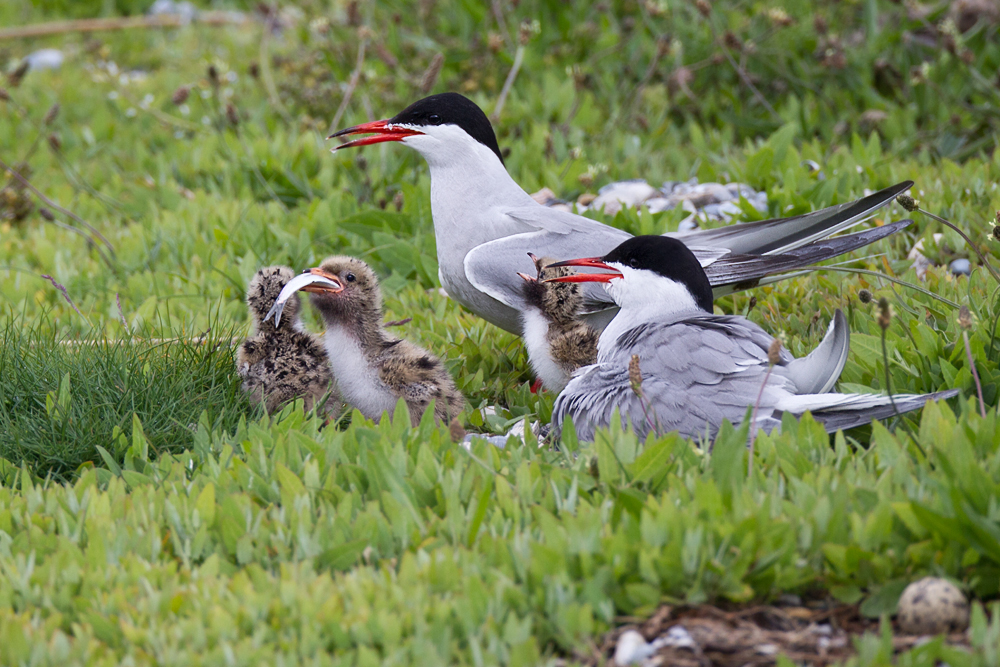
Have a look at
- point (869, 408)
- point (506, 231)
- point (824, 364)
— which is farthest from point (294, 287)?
point (869, 408)

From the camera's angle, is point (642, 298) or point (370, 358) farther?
point (370, 358)

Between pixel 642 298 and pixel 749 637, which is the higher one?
pixel 642 298

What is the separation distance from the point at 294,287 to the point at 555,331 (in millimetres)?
1127

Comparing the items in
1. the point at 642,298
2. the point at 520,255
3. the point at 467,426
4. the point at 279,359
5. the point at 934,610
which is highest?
the point at 520,255

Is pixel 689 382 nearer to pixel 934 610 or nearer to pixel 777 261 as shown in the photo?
pixel 777 261

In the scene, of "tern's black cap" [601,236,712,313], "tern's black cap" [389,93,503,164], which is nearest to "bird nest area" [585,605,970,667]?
"tern's black cap" [601,236,712,313]

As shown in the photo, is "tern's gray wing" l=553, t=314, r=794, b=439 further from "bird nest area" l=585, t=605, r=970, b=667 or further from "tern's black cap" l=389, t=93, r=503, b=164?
"tern's black cap" l=389, t=93, r=503, b=164

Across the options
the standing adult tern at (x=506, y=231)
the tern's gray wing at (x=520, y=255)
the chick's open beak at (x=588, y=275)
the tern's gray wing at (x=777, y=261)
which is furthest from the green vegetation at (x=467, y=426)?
the chick's open beak at (x=588, y=275)

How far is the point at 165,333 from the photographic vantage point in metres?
4.86

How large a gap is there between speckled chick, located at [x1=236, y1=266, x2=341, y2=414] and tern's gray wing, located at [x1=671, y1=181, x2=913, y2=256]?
1.86 meters

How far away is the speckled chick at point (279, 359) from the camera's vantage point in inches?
155

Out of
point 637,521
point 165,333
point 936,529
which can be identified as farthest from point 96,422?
point 936,529

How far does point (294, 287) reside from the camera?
3.80m

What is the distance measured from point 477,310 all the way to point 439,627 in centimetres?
243
